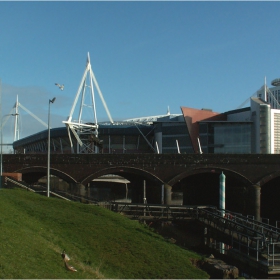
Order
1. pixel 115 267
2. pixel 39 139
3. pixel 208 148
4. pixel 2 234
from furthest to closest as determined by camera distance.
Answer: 1. pixel 39 139
2. pixel 208 148
3. pixel 115 267
4. pixel 2 234

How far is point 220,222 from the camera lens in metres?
33.4

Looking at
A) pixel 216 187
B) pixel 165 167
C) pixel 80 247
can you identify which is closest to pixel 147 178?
pixel 165 167

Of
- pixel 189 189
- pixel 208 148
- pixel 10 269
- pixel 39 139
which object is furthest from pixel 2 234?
pixel 39 139

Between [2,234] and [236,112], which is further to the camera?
[236,112]

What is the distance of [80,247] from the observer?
74.3ft

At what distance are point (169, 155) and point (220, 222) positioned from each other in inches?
823

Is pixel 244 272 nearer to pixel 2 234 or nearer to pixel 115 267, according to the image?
pixel 115 267

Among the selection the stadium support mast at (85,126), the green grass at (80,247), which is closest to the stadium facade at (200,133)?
the stadium support mast at (85,126)

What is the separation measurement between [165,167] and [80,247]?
31876 mm

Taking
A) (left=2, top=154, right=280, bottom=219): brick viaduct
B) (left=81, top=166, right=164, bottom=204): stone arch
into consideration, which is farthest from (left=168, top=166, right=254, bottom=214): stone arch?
(left=81, top=166, right=164, bottom=204): stone arch

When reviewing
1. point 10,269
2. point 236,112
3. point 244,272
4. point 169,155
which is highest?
point 236,112

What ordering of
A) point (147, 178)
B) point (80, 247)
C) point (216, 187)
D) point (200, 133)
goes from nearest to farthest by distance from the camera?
point (80, 247), point (147, 178), point (216, 187), point (200, 133)

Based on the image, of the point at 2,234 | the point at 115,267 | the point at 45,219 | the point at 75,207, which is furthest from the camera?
the point at 75,207

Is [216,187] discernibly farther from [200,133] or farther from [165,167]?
[200,133]
